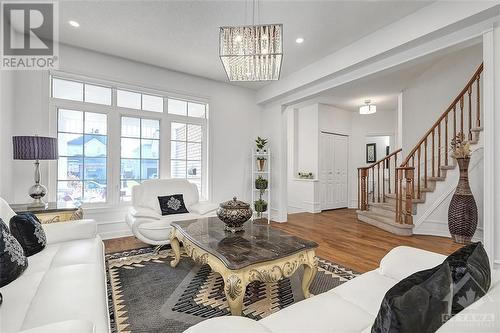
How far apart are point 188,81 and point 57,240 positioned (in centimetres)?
341

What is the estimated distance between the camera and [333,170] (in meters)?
6.78

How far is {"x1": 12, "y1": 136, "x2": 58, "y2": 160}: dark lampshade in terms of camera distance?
Answer: 2568mm

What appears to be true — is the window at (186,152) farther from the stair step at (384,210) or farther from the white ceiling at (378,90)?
the stair step at (384,210)

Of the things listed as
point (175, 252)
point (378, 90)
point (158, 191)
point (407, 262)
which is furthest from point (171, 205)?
point (378, 90)

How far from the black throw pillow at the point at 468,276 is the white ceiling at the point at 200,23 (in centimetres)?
268

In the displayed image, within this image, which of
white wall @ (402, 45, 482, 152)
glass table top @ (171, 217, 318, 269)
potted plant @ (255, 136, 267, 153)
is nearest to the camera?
glass table top @ (171, 217, 318, 269)

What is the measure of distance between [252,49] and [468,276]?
6.90 feet

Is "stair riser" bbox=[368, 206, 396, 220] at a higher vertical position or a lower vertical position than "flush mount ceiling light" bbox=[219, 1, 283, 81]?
lower

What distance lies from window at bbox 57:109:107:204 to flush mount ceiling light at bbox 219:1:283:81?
2721 mm

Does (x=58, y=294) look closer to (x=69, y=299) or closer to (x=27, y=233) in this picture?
(x=69, y=299)

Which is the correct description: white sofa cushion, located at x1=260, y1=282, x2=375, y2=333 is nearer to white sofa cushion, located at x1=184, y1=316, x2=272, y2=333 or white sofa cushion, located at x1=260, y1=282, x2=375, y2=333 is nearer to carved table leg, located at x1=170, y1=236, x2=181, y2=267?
white sofa cushion, located at x1=184, y1=316, x2=272, y2=333

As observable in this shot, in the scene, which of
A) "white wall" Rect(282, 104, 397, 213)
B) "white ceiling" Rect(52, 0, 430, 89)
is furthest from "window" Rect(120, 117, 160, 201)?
"white wall" Rect(282, 104, 397, 213)

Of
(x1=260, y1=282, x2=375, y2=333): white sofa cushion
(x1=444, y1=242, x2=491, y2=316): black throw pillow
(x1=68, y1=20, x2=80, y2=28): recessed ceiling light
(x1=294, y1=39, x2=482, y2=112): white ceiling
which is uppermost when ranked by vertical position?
(x1=68, y1=20, x2=80, y2=28): recessed ceiling light

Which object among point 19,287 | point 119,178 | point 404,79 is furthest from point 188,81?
point 404,79
